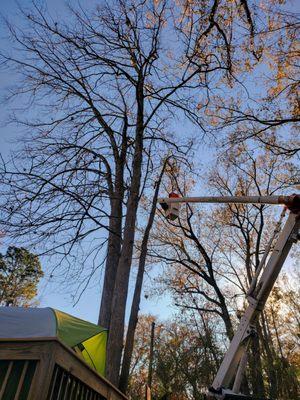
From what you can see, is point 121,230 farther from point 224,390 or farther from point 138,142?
point 224,390

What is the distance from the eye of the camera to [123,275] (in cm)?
634

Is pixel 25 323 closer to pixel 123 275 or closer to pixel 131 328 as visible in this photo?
pixel 123 275

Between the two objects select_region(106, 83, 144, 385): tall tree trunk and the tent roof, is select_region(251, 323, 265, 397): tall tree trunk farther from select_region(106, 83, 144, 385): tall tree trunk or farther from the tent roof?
the tent roof

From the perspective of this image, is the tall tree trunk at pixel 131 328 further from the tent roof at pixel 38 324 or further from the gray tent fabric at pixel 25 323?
the gray tent fabric at pixel 25 323

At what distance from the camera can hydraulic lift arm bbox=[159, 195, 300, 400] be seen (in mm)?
4387

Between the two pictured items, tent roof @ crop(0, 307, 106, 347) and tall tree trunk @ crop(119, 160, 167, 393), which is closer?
tent roof @ crop(0, 307, 106, 347)

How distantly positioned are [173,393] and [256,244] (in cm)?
1497

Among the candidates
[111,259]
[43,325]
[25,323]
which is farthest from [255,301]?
[111,259]

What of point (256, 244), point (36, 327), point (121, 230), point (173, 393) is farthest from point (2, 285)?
point (36, 327)

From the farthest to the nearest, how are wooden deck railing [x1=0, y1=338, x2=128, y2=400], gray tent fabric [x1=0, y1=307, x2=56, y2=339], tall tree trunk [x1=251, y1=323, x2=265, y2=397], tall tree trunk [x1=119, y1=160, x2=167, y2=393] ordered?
tall tree trunk [x1=251, y1=323, x2=265, y2=397] → tall tree trunk [x1=119, y1=160, x2=167, y2=393] → gray tent fabric [x1=0, y1=307, x2=56, y2=339] → wooden deck railing [x1=0, y1=338, x2=128, y2=400]

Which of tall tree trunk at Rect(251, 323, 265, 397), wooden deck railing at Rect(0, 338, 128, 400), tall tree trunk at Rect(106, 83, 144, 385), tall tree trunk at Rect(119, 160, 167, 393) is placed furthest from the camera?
tall tree trunk at Rect(251, 323, 265, 397)

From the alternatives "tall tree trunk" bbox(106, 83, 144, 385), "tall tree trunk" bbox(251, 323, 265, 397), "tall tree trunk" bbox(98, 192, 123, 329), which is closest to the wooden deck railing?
"tall tree trunk" bbox(106, 83, 144, 385)

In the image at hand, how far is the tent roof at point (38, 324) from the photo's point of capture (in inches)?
137

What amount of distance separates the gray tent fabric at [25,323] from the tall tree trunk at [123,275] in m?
2.07
